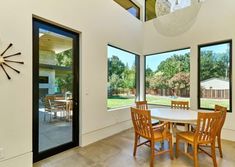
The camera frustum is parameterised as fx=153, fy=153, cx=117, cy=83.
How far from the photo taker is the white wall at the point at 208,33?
12.1ft

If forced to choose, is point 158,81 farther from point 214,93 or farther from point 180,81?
point 214,93

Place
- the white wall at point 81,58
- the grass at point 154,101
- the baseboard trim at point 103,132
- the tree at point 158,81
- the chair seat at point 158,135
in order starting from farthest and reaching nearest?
the tree at point 158,81, the grass at point 154,101, the baseboard trim at point 103,132, the chair seat at point 158,135, the white wall at point 81,58

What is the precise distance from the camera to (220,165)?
247 centimetres

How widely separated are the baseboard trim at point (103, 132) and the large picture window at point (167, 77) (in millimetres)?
1392

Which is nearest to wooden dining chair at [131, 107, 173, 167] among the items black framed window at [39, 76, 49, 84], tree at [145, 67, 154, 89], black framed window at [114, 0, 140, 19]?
black framed window at [39, 76, 49, 84]

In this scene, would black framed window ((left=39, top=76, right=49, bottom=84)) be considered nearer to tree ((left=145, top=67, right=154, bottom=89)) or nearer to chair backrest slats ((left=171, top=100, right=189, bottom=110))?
chair backrest slats ((left=171, top=100, right=189, bottom=110))

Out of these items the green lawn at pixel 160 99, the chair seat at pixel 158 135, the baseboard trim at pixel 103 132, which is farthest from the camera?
the green lawn at pixel 160 99

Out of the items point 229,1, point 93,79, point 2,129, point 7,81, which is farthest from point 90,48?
point 229,1

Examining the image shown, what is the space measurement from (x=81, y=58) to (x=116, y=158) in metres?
2.07

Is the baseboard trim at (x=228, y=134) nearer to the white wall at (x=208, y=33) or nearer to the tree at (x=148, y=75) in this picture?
the white wall at (x=208, y=33)

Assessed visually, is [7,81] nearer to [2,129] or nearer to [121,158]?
[2,129]

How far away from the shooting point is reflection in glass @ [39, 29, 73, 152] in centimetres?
274

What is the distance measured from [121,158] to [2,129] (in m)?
1.91

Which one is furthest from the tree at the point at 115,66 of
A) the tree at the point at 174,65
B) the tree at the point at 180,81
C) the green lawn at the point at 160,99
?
the tree at the point at 180,81
